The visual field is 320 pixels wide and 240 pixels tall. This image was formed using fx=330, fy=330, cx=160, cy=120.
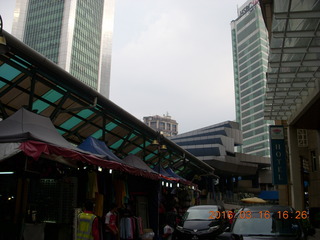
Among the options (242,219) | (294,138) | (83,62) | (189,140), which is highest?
(83,62)

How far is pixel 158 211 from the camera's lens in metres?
15.9

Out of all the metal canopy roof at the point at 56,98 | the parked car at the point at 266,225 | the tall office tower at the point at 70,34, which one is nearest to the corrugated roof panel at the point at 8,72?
the metal canopy roof at the point at 56,98

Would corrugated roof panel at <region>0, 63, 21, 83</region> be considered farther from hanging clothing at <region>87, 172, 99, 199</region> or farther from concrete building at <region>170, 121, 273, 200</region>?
concrete building at <region>170, 121, 273, 200</region>

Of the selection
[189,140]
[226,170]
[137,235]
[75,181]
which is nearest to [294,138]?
[137,235]

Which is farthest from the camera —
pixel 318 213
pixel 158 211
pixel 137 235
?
pixel 318 213

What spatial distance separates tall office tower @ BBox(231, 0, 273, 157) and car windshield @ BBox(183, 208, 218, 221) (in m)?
128

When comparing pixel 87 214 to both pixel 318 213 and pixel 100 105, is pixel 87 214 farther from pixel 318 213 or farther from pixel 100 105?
pixel 318 213

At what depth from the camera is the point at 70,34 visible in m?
125

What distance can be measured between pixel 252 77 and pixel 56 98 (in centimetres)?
14604

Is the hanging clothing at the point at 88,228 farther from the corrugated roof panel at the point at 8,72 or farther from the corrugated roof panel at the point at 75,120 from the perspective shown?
the corrugated roof panel at the point at 75,120

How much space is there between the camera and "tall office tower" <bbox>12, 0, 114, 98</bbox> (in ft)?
409

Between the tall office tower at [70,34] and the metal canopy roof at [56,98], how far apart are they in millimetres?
108339

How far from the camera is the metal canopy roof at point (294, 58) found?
865cm

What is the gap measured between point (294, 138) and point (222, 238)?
1176cm
